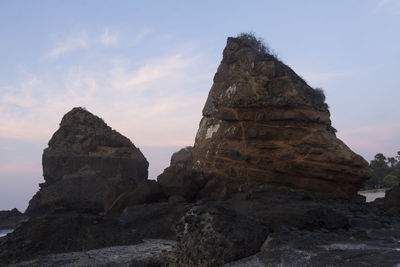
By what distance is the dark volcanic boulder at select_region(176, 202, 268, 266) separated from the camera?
22.7ft

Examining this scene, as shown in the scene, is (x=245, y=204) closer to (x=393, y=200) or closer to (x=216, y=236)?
(x=216, y=236)

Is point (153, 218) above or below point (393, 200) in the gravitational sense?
below

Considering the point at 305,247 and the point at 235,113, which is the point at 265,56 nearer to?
the point at 235,113

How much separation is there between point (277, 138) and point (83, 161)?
18.1m

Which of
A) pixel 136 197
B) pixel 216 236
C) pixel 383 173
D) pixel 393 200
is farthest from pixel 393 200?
pixel 383 173

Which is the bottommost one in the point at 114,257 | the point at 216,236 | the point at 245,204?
the point at 114,257

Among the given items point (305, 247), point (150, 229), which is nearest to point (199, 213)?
point (305, 247)

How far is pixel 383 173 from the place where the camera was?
179ft

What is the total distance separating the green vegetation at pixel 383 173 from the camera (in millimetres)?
45938

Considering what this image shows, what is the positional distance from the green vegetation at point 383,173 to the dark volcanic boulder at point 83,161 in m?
23.4

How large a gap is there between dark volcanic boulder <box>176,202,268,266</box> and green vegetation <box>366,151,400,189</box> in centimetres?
3060

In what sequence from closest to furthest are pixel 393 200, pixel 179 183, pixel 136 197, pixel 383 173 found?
pixel 136 197
pixel 393 200
pixel 179 183
pixel 383 173

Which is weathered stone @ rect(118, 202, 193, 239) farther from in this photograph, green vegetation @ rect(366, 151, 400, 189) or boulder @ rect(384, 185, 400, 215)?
green vegetation @ rect(366, 151, 400, 189)

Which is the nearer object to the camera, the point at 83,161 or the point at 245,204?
the point at 245,204
